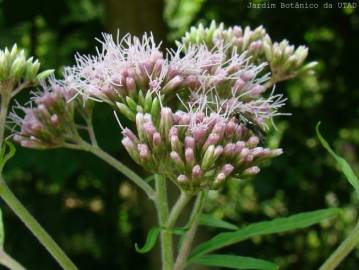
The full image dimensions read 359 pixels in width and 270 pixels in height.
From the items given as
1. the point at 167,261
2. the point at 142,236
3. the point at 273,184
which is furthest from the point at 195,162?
the point at 142,236

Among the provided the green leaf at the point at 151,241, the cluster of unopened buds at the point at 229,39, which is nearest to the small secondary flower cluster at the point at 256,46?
the cluster of unopened buds at the point at 229,39

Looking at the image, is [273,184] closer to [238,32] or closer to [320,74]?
[320,74]

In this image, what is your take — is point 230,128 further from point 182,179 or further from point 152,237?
point 152,237

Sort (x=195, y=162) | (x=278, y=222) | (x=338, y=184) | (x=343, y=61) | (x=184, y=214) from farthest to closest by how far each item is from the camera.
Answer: (x=338, y=184), (x=343, y=61), (x=184, y=214), (x=278, y=222), (x=195, y=162)

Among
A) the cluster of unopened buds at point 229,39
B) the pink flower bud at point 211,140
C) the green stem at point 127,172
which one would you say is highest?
the cluster of unopened buds at point 229,39

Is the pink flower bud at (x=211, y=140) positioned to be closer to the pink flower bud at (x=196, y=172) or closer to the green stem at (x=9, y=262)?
the pink flower bud at (x=196, y=172)
